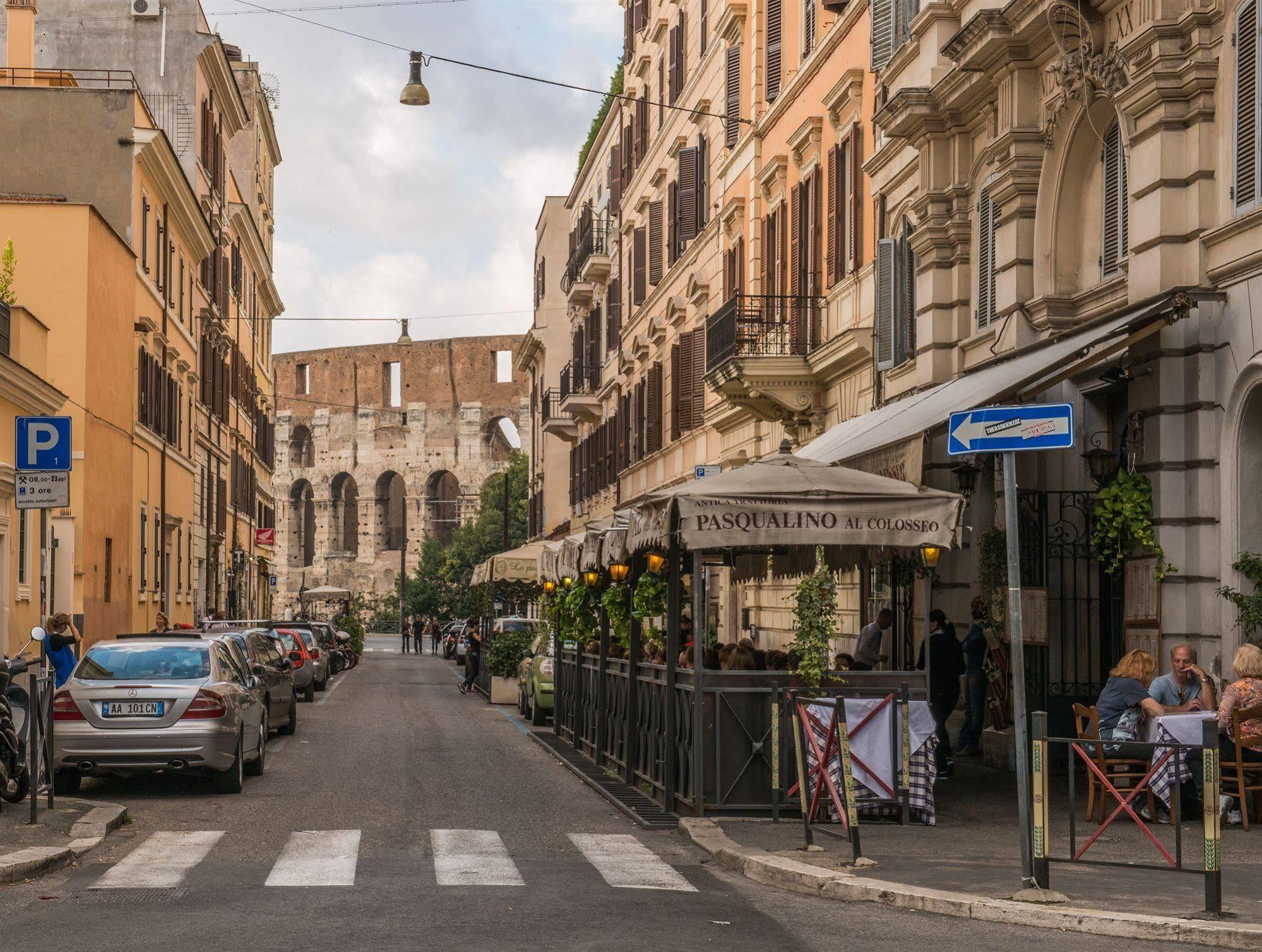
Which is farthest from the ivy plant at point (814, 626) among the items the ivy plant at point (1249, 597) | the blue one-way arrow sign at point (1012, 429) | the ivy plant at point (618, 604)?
the ivy plant at point (618, 604)

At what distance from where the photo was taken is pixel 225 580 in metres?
53.7

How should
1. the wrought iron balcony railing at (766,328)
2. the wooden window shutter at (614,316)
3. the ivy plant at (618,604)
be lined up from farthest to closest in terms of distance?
the wooden window shutter at (614,316)
the wrought iron balcony railing at (766,328)
the ivy plant at (618,604)

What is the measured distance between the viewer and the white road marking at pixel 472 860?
10.5 meters

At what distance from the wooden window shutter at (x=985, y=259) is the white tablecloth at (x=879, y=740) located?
6.43m

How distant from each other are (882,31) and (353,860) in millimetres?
13634

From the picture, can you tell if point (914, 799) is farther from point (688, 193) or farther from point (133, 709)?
point (688, 193)

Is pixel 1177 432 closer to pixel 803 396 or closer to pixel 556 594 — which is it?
pixel 556 594

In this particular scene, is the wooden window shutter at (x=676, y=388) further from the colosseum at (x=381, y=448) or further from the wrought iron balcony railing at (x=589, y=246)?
the colosseum at (x=381, y=448)

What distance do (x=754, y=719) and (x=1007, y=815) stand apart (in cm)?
208

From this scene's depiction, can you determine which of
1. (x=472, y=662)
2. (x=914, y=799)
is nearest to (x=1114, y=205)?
(x=914, y=799)

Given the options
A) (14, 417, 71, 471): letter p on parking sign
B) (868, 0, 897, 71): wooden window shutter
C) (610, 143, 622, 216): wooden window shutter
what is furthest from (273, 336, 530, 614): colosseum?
(14, 417, 71, 471): letter p on parking sign

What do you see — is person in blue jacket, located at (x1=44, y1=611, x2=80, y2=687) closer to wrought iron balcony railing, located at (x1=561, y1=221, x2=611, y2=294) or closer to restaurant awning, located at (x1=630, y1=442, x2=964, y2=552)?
restaurant awning, located at (x1=630, y1=442, x2=964, y2=552)

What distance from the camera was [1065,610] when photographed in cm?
1748

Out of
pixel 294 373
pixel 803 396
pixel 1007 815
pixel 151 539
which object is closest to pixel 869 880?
pixel 1007 815
